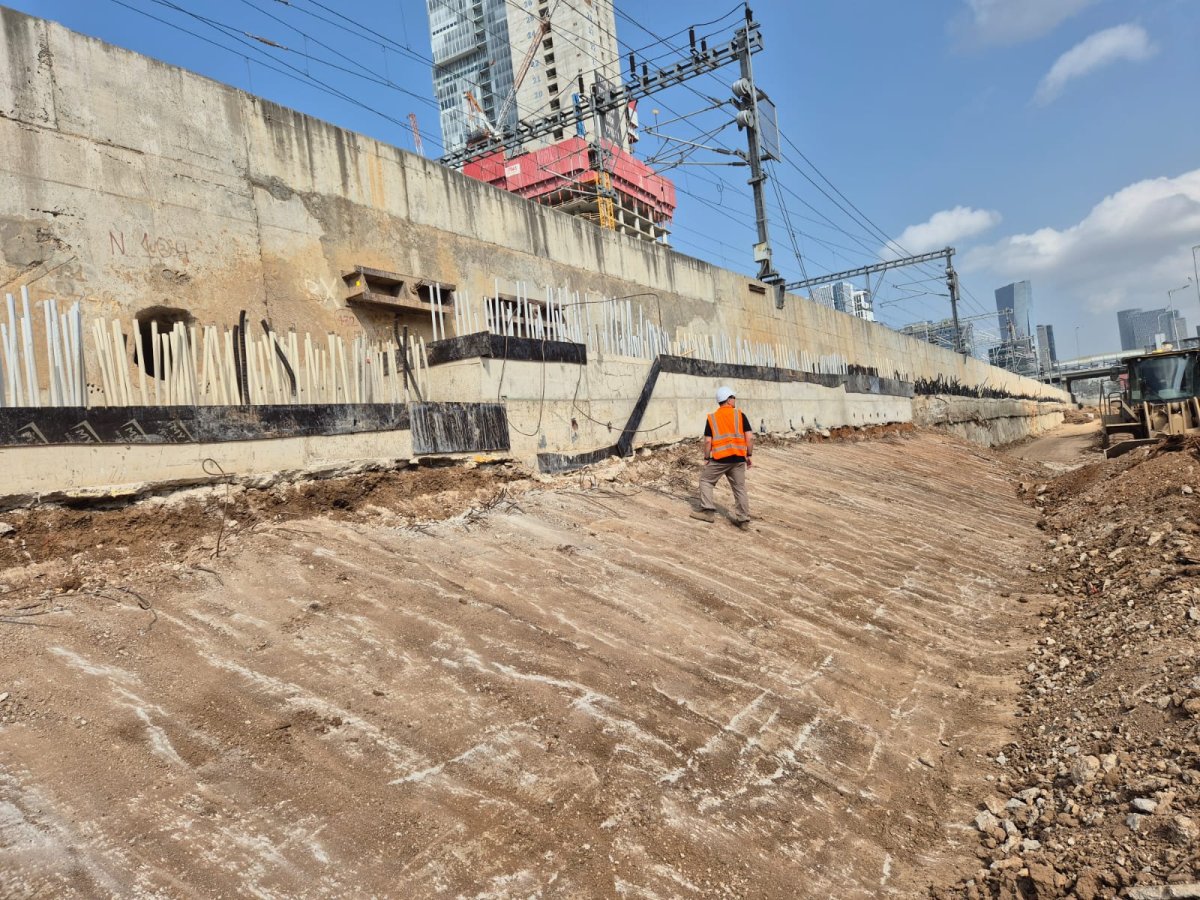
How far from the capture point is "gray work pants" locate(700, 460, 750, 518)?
291 inches

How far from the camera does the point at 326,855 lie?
2.39m

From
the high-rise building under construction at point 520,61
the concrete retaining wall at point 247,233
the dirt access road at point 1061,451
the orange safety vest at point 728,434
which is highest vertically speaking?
the high-rise building under construction at point 520,61

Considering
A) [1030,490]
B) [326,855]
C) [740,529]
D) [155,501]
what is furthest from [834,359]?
[326,855]

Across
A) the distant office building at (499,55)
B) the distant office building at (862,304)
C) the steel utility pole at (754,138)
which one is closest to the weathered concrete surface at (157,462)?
Answer: the steel utility pole at (754,138)

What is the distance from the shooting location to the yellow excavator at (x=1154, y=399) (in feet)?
52.2

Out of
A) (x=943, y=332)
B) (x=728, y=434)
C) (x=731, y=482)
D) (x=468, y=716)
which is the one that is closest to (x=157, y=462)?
(x=468, y=716)

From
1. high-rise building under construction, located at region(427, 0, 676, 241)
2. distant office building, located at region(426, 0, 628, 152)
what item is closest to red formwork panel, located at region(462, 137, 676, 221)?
high-rise building under construction, located at region(427, 0, 676, 241)

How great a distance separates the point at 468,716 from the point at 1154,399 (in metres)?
22.1

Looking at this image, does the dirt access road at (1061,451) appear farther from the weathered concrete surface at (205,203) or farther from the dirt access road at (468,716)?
the dirt access road at (468,716)

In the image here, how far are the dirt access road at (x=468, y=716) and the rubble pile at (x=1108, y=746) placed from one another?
0.66ft

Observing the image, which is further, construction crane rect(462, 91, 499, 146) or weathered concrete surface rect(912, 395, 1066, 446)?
weathered concrete surface rect(912, 395, 1066, 446)

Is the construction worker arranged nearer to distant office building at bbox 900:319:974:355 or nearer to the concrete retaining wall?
the concrete retaining wall

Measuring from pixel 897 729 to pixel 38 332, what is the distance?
6.21m

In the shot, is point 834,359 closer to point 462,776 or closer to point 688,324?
point 688,324
